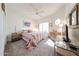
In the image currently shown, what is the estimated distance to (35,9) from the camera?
1936 mm

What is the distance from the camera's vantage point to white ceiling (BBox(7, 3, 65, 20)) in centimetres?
191

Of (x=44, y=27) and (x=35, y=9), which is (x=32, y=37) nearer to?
(x=44, y=27)

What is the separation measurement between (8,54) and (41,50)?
0.47 m

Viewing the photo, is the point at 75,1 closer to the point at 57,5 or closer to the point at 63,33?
the point at 57,5

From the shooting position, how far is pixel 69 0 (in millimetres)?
1907

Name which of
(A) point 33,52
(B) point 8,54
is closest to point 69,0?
(A) point 33,52

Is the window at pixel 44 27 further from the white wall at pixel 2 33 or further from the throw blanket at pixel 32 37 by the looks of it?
the white wall at pixel 2 33

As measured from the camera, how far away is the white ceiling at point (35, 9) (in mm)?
1912

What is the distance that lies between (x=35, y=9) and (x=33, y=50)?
593 mm

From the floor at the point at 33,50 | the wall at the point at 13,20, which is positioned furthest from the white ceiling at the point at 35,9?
the floor at the point at 33,50

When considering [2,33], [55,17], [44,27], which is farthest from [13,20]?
[55,17]

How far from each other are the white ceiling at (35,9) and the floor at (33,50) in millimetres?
387

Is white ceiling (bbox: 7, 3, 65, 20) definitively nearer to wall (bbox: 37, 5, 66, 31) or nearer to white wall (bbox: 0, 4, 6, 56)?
wall (bbox: 37, 5, 66, 31)

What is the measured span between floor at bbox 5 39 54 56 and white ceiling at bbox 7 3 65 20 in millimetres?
387
